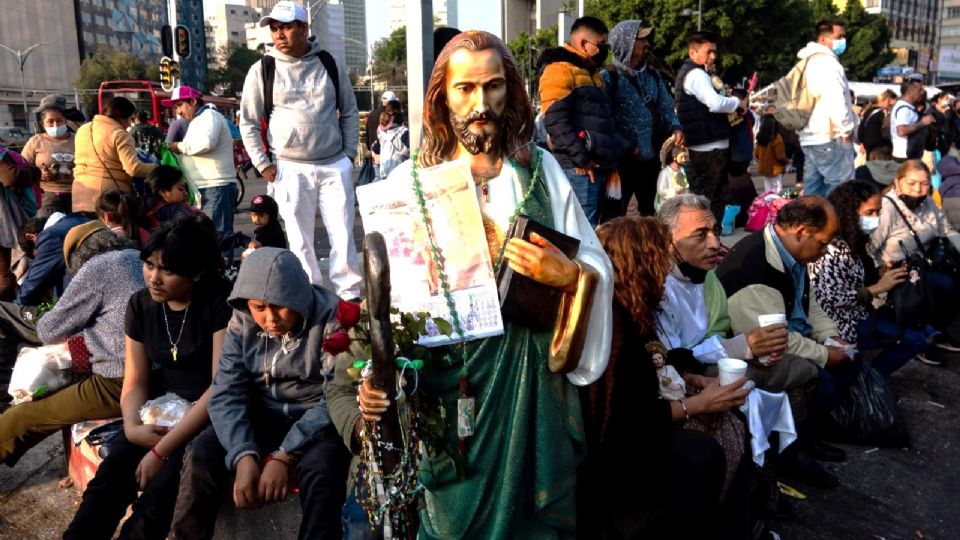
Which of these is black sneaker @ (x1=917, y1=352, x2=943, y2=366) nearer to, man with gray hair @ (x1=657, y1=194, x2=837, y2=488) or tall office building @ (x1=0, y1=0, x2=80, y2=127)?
man with gray hair @ (x1=657, y1=194, x2=837, y2=488)

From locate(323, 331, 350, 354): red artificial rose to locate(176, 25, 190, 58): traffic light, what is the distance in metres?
18.4

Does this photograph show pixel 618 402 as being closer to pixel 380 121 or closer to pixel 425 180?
pixel 425 180

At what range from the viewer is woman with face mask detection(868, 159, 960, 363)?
20.5 ft

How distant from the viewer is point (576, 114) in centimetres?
592

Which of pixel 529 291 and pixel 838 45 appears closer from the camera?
pixel 529 291

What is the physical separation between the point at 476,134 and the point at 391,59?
273ft

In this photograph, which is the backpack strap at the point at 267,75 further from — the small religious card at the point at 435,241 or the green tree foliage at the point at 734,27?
the green tree foliage at the point at 734,27

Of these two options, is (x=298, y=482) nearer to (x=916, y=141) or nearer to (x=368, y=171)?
Result: (x=916, y=141)

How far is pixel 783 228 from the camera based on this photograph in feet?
14.4

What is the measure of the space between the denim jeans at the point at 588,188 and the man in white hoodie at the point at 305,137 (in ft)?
5.39

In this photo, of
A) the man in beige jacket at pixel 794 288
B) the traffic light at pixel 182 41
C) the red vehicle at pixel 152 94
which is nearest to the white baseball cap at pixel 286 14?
the man in beige jacket at pixel 794 288

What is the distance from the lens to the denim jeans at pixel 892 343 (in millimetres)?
5602

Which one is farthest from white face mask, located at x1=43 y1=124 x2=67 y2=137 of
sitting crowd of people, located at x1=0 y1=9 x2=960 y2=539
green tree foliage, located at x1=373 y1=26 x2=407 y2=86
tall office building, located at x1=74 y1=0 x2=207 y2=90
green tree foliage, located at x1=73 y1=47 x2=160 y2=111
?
tall office building, located at x1=74 y1=0 x2=207 y2=90

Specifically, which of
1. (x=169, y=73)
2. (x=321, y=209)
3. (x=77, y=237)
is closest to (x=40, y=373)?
(x=77, y=237)
